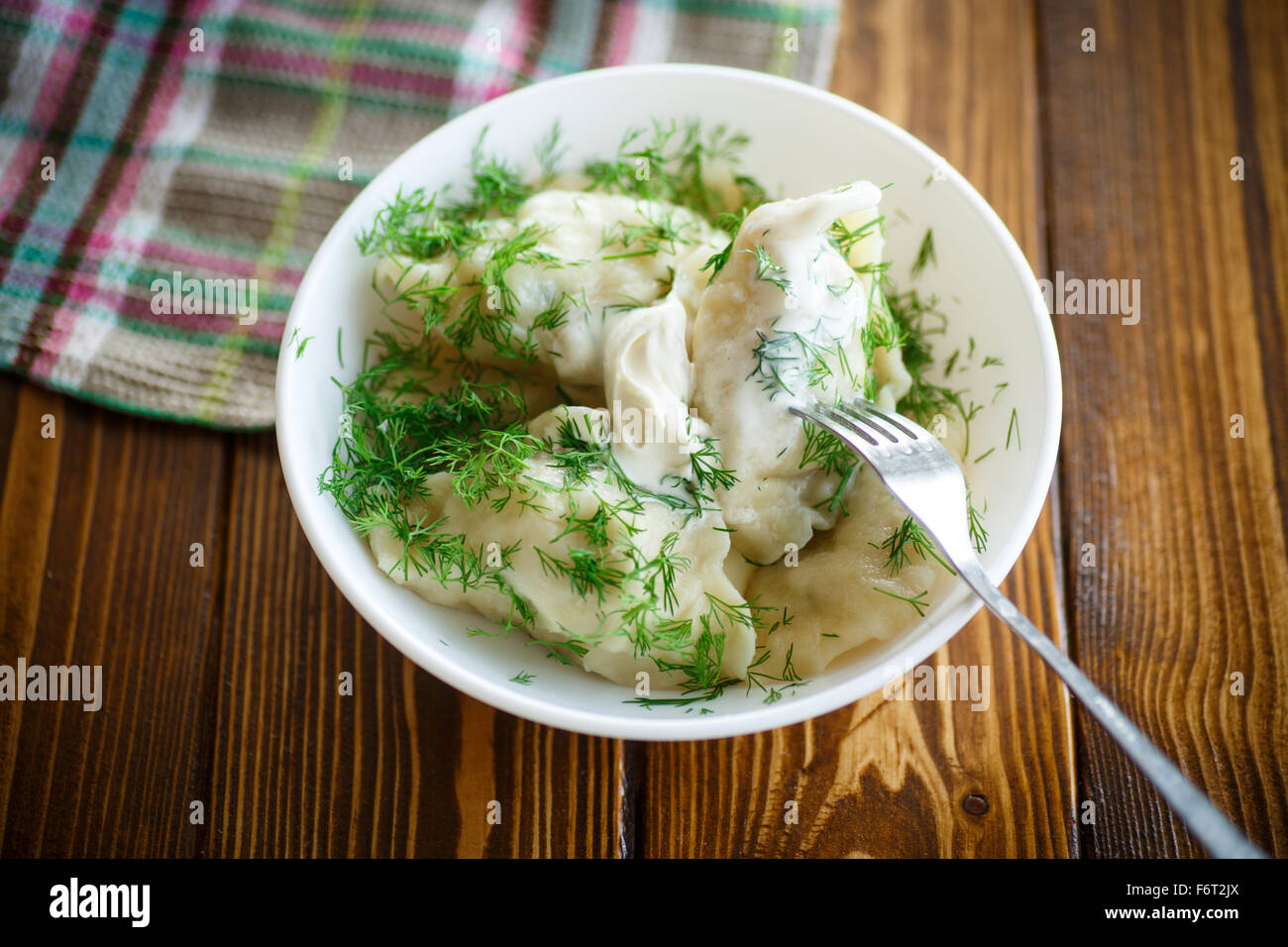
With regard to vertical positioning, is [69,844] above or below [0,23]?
below

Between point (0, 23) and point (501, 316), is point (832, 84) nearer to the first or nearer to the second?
point (501, 316)

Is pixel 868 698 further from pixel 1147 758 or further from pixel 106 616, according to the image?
pixel 106 616

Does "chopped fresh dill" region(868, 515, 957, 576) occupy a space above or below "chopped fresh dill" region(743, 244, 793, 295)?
below

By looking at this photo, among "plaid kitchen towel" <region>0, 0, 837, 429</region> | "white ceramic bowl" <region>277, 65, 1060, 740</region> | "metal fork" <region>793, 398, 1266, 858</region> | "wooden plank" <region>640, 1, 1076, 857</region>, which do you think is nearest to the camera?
"metal fork" <region>793, 398, 1266, 858</region>

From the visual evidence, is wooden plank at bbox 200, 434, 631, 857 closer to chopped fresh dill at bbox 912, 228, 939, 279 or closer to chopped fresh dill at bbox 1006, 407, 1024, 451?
chopped fresh dill at bbox 1006, 407, 1024, 451

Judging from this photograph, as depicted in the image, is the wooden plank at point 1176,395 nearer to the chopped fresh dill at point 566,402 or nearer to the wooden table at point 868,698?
the wooden table at point 868,698

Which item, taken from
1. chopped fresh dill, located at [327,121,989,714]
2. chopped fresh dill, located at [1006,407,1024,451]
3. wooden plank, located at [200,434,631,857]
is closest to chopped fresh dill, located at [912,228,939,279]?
chopped fresh dill, located at [327,121,989,714]

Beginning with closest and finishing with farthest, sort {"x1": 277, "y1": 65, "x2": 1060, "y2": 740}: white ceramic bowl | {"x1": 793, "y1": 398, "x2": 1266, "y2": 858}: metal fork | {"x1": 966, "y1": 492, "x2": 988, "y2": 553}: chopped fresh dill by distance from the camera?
{"x1": 793, "y1": 398, "x2": 1266, "y2": 858}: metal fork → {"x1": 277, "y1": 65, "x2": 1060, "y2": 740}: white ceramic bowl → {"x1": 966, "y1": 492, "x2": 988, "y2": 553}: chopped fresh dill
